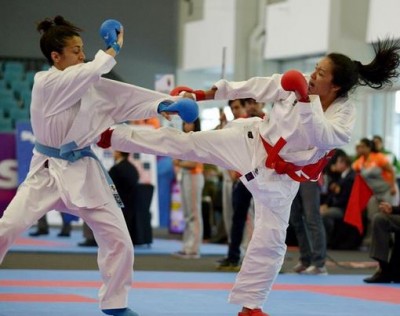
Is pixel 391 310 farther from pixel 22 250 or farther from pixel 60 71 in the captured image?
pixel 22 250

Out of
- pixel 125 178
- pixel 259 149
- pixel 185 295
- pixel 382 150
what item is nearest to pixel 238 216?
pixel 185 295

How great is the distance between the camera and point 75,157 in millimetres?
4473

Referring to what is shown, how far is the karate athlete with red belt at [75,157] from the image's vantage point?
436cm

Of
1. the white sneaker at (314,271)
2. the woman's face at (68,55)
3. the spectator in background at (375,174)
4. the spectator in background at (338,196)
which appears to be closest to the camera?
the woman's face at (68,55)

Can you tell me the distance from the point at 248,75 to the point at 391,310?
1259 centimetres

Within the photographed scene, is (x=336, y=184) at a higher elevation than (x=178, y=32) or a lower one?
lower

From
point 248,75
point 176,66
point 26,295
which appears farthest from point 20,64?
point 26,295

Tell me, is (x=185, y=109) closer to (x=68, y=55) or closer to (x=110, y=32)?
(x=110, y=32)

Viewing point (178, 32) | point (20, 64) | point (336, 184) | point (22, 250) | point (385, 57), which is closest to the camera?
point (385, 57)

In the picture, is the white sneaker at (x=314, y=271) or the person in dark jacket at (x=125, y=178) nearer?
the white sneaker at (x=314, y=271)

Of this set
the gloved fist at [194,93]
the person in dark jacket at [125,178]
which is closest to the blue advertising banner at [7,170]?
the person in dark jacket at [125,178]

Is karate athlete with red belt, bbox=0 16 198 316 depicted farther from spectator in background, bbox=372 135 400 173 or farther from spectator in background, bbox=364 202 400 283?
spectator in background, bbox=372 135 400 173

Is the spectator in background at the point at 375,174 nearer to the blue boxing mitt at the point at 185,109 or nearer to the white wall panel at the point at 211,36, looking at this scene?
the white wall panel at the point at 211,36

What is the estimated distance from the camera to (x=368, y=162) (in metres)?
12.1
